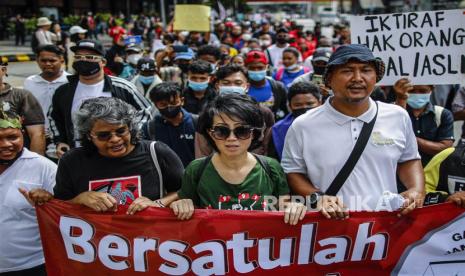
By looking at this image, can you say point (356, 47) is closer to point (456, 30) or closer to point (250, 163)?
point (250, 163)

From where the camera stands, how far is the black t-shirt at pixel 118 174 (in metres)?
2.77

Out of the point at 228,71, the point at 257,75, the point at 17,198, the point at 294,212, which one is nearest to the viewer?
the point at 294,212

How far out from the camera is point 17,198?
2.93 metres

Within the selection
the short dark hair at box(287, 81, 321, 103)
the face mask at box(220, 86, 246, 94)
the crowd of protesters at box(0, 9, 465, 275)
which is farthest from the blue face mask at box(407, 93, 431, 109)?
the face mask at box(220, 86, 246, 94)

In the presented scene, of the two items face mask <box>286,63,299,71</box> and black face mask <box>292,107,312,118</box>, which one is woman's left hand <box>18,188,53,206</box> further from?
face mask <box>286,63,299,71</box>

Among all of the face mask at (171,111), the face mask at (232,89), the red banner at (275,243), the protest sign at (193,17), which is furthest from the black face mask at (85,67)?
the protest sign at (193,17)

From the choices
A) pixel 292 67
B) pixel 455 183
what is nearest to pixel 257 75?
pixel 292 67

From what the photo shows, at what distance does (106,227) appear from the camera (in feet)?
9.00

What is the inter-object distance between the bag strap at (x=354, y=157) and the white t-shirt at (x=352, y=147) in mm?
17

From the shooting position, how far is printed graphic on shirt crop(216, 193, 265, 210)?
263cm

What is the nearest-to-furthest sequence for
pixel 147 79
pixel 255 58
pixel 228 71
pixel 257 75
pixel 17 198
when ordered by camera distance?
pixel 17 198 < pixel 228 71 < pixel 257 75 < pixel 255 58 < pixel 147 79

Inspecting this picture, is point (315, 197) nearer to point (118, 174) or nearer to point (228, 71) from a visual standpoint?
point (118, 174)

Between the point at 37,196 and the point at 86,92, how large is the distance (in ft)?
5.53

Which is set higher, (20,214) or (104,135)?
(104,135)
